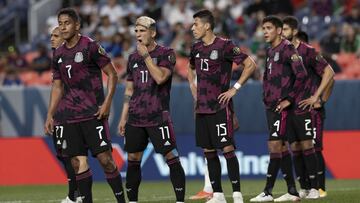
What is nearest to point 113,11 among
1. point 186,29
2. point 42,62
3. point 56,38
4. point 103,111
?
point 186,29

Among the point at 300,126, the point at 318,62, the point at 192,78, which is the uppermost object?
the point at 318,62

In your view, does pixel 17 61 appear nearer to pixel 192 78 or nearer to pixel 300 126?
pixel 192 78

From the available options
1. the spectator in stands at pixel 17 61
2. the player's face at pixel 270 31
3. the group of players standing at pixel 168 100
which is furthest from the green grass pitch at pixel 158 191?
the spectator in stands at pixel 17 61

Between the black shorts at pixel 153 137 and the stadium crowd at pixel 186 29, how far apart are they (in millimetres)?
8754

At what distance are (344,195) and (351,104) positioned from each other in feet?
19.9

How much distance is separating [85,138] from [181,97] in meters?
8.25

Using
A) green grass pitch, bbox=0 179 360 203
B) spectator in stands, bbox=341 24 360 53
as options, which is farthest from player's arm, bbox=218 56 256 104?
spectator in stands, bbox=341 24 360 53

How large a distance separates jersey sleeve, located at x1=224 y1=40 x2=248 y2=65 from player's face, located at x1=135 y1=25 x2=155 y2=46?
93 centimetres

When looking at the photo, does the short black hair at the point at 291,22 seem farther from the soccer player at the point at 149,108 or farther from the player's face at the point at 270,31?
the soccer player at the point at 149,108

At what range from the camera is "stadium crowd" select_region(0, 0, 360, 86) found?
2238 cm

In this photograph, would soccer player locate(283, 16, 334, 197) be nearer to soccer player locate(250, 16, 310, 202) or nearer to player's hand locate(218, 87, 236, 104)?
soccer player locate(250, 16, 310, 202)

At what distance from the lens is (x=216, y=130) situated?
486 inches

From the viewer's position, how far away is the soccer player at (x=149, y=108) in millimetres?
11906

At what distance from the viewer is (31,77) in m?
23.1
